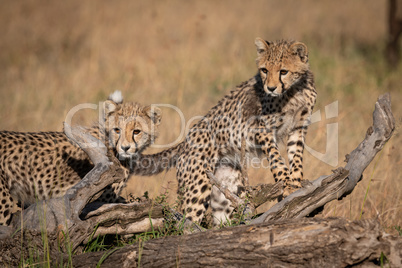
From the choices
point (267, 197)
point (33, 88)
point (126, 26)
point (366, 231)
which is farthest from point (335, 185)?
point (126, 26)

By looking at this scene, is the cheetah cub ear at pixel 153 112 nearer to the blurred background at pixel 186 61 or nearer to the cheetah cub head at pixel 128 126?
the cheetah cub head at pixel 128 126

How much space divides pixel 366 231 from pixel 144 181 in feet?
10.2

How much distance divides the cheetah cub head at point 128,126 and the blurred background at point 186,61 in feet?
2.22

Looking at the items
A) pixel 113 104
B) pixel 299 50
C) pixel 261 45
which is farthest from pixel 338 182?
pixel 113 104

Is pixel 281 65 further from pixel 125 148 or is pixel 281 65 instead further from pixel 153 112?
pixel 125 148

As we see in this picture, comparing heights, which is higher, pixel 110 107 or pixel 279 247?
pixel 110 107

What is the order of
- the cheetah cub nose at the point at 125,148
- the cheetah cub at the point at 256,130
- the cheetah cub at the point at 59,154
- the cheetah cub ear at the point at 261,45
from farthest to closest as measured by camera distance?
the cheetah cub ear at the point at 261,45, the cheetah cub at the point at 256,130, the cheetah cub nose at the point at 125,148, the cheetah cub at the point at 59,154

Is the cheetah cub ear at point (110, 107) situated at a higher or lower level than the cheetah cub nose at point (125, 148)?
higher

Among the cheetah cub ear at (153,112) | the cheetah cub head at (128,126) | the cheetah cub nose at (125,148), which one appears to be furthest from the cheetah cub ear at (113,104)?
the cheetah cub nose at (125,148)

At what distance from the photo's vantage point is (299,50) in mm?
4504

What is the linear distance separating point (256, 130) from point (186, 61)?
454cm

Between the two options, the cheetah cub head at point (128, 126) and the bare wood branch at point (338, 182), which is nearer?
the bare wood branch at point (338, 182)

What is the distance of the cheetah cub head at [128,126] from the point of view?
434cm

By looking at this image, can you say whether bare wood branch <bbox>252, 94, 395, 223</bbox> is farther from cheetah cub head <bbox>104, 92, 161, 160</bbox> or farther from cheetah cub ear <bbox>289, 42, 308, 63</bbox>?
cheetah cub head <bbox>104, 92, 161, 160</bbox>
